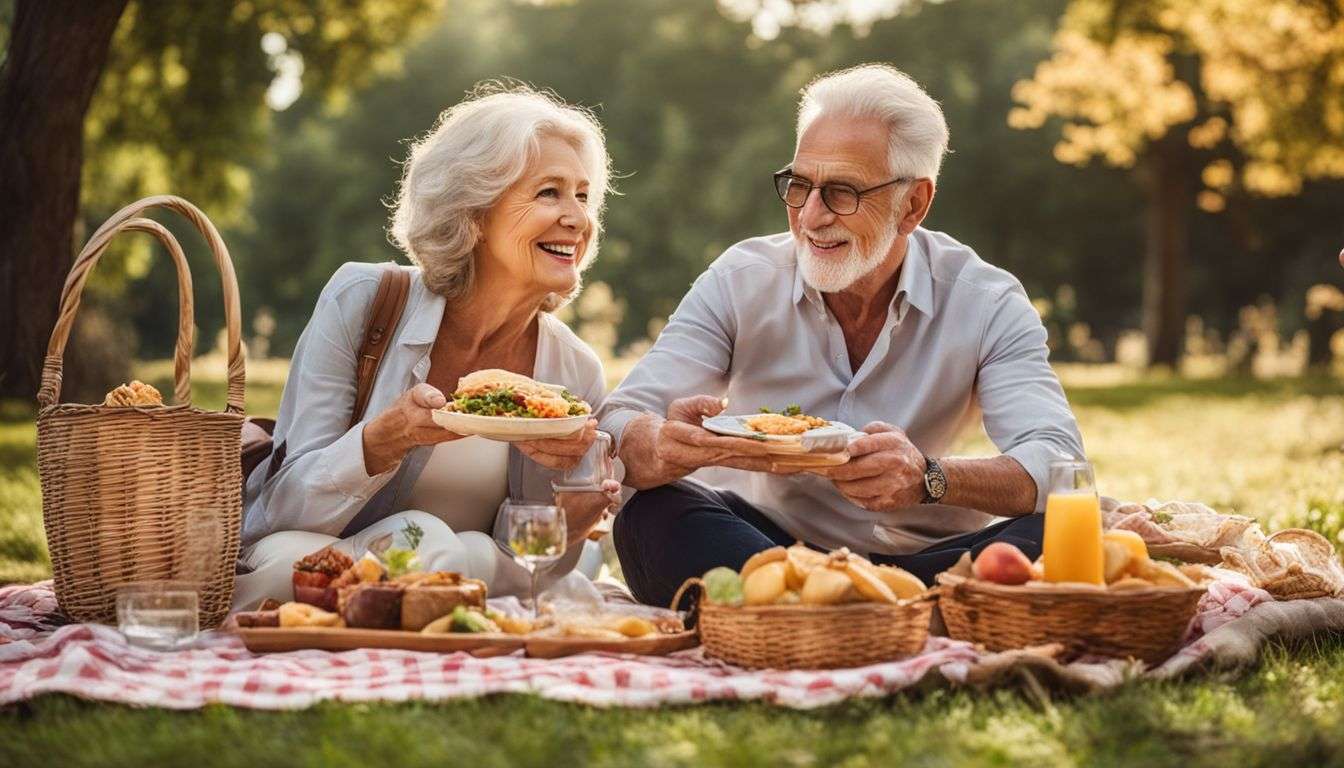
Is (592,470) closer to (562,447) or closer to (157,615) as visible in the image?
(562,447)

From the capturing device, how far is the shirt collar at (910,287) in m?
5.62

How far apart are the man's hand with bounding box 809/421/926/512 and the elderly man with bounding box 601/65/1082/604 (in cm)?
36

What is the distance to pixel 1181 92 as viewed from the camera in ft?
78.3

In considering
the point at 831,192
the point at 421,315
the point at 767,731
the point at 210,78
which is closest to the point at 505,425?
the point at 421,315

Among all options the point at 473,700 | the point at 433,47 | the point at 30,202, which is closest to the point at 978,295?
the point at 473,700

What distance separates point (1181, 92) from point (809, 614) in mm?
21645

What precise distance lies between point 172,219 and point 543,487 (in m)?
31.9

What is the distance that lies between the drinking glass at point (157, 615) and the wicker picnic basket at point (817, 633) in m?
1.41

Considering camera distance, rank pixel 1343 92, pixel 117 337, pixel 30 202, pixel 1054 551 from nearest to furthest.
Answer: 1. pixel 1054 551
2. pixel 30 202
3. pixel 117 337
4. pixel 1343 92

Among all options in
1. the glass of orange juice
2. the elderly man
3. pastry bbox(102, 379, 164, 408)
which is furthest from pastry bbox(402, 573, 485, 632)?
the glass of orange juice

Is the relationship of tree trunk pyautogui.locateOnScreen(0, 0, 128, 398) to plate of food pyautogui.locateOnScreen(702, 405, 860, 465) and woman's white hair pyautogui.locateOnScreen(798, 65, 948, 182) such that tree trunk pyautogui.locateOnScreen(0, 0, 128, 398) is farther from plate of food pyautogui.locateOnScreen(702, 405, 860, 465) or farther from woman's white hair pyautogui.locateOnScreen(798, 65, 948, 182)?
plate of food pyautogui.locateOnScreen(702, 405, 860, 465)

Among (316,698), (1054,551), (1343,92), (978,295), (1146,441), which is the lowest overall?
(1146,441)

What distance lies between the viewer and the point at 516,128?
5543 mm

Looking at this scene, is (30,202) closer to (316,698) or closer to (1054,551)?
(316,698)
